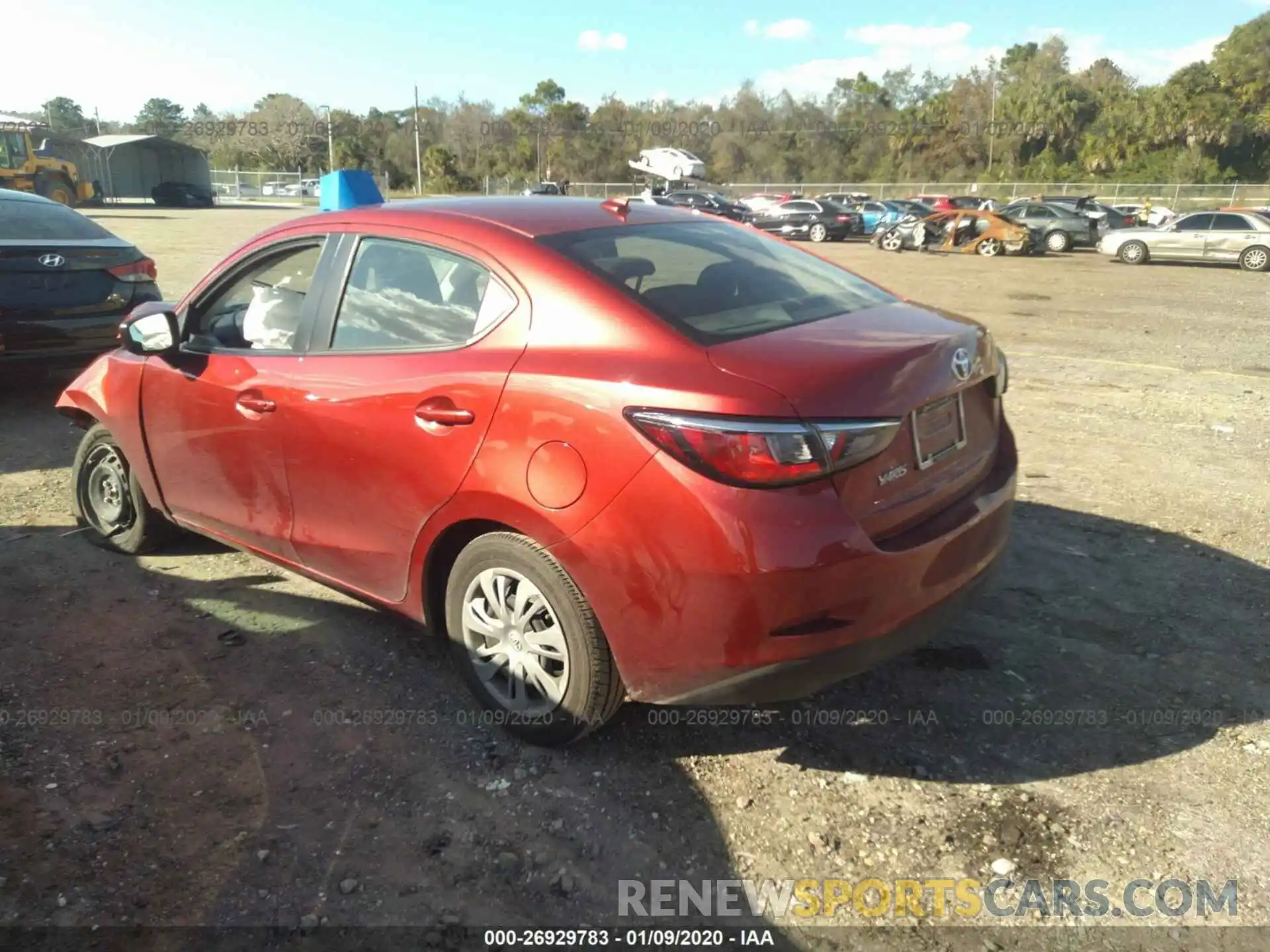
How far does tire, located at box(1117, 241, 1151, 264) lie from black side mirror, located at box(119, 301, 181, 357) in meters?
25.2

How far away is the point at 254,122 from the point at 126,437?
9921cm

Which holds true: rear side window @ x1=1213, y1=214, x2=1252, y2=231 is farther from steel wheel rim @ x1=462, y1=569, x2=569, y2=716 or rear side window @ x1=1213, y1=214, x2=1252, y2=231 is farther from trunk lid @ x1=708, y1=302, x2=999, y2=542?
steel wheel rim @ x1=462, y1=569, x2=569, y2=716

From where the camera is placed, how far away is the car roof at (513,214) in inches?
127

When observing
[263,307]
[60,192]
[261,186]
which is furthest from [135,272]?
[261,186]

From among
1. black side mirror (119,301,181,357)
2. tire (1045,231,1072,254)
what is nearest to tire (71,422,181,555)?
black side mirror (119,301,181,357)

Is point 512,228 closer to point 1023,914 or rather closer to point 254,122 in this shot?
point 1023,914

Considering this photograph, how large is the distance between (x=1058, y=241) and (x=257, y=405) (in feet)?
92.8

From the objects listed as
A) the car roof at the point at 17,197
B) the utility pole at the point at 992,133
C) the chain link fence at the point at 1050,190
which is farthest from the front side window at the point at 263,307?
the utility pole at the point at 992,133

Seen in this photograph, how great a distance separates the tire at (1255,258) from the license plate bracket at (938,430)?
23.8m

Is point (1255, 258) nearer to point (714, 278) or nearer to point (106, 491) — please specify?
point (714, 278)

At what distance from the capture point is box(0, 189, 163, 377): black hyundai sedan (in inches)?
262

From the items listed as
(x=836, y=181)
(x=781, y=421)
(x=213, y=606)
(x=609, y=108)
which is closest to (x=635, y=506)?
(x=781, y=421)

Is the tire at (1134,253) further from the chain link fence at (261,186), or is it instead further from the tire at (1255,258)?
the chain link fence at (261,186)

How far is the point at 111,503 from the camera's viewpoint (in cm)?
470
